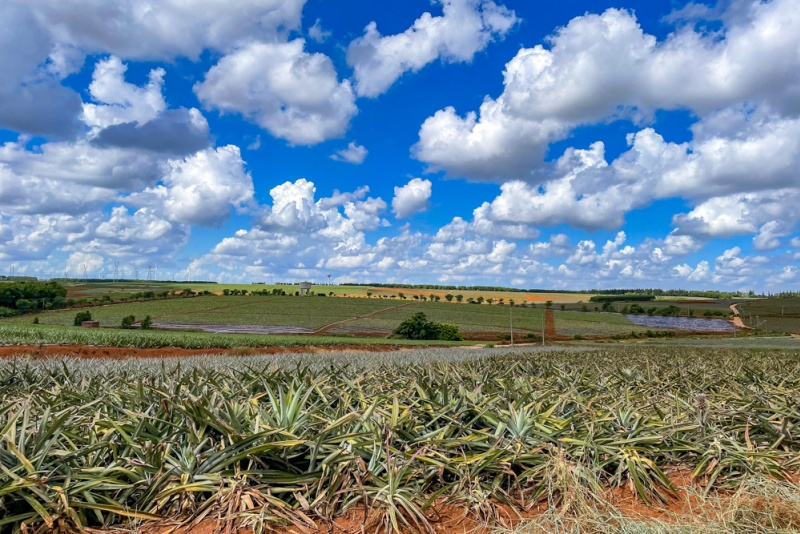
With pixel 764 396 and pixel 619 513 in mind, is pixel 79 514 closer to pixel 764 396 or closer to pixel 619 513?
pixel 619 513

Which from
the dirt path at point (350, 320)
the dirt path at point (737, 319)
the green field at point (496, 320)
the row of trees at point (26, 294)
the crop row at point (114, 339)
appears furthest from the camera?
the dirt path at point (737, 319)

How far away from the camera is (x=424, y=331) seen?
49.3 metres

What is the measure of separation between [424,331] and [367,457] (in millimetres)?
46491

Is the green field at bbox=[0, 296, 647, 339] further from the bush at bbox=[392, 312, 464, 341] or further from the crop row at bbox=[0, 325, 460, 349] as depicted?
the crop row at bbox=[0, 325, 460, 349]

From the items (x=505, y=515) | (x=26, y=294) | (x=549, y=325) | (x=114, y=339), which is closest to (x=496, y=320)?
(x=549, y=325)

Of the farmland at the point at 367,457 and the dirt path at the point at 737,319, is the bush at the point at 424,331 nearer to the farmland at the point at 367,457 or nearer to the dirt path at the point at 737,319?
the dirt path at the point at 737,319

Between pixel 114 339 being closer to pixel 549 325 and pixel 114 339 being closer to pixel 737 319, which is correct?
pixel 549 325

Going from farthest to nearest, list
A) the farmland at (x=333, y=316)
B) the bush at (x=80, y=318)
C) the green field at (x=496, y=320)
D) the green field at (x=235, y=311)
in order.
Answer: the green field at (x=496, y=320), the green field at (x=235, y=311), the farmland at (x=333, y=316), the bush at (x=80, y=318)

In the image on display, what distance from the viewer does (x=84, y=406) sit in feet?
12.0

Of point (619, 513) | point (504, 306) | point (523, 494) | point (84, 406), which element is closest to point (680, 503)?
point (619, 513)

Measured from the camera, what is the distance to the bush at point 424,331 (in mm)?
49156

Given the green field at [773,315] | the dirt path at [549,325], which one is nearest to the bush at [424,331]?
the dirt path at [549,325]

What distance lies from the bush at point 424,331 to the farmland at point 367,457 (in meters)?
44.9

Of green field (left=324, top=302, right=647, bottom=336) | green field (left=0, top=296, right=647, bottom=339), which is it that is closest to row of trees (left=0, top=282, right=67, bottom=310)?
green field (left=0, top=296, right=647, bottom=339)
